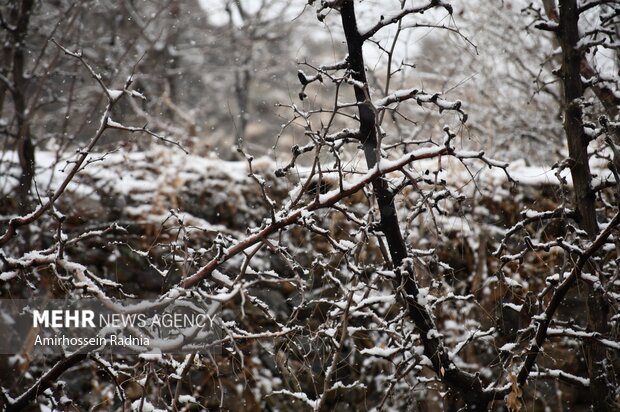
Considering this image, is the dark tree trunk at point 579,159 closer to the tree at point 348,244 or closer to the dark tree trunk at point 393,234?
the tree at point 348,244

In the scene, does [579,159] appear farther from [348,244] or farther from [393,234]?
[348,244]

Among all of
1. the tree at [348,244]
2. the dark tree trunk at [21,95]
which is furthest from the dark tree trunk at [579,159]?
the dark tree trunk at [21,95]

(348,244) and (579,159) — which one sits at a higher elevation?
(579,159)

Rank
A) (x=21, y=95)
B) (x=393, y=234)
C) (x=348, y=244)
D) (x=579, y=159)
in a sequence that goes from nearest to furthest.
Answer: (x=348, y=244) → (x=393, y=234) → (x=579, y=159) → (x=21, y=95)

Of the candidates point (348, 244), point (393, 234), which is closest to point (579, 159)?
point (393, 234)

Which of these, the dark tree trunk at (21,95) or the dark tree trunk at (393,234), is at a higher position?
the dark tree trunk at (21,95)

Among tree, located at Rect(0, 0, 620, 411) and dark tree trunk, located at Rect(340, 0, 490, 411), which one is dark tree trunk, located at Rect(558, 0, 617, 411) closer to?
tree, located at Rect(0, 0, 620, 411)

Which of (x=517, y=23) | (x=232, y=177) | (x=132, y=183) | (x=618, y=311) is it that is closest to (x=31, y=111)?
(x=132, y=183)

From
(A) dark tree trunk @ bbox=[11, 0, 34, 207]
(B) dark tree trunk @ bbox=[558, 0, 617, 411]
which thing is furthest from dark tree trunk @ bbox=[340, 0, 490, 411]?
(A) dark tree trunk @ bbox=[11, 0, 34, 207]

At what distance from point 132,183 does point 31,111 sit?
1544 mm

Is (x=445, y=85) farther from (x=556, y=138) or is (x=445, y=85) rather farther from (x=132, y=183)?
(x=132, y=183)

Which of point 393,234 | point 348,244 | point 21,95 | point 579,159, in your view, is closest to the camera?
point 348,244

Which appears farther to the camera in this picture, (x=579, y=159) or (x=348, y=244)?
(x=579, y=159)

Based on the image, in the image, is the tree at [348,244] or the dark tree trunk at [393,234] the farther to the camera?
the dark tree trunk at [393,234]
